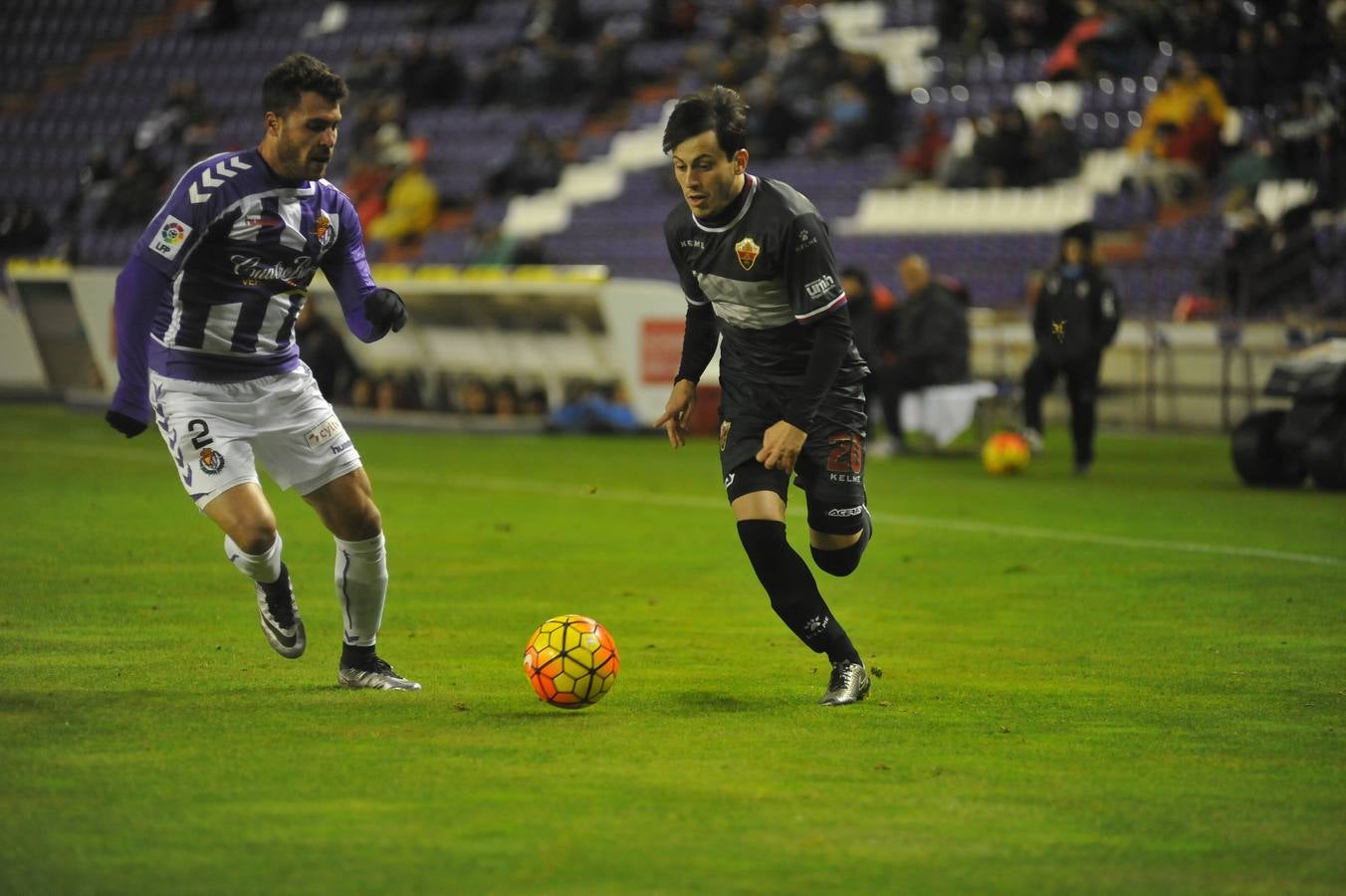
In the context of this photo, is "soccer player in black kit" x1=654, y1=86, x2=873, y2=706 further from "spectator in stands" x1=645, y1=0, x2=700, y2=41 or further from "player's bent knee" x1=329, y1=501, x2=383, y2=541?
"spectator in stands" x1=645, y1=0, x2=700, y2=41

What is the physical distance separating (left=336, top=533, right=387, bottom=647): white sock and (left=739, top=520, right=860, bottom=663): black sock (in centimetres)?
132

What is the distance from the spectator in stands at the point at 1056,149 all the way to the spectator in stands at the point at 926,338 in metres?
4.76

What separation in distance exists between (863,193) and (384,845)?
21.3m

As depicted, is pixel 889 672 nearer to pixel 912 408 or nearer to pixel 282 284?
pixel 282 284

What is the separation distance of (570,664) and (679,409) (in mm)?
1019

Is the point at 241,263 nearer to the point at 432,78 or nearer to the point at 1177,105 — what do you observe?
the point at 1177,105

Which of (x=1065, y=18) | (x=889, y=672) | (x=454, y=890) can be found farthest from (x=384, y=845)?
(x=1065, y=18)

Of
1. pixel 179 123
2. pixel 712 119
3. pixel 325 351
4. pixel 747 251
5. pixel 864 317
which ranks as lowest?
pixel 325 351

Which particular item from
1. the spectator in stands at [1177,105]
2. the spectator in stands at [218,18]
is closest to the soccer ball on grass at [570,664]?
the spectator in stands at [1177,105]

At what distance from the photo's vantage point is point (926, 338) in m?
18.5

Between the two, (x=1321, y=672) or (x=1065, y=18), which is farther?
(x=1065, y=18)

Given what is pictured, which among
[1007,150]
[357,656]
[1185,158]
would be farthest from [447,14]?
[357,656]

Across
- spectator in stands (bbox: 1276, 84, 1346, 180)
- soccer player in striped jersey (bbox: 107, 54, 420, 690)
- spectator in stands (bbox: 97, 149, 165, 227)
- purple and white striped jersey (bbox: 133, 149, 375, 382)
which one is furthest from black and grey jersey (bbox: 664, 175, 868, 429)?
spectator in stands (bbox: 97, 149, 165, 227)

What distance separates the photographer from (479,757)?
17.9ft
